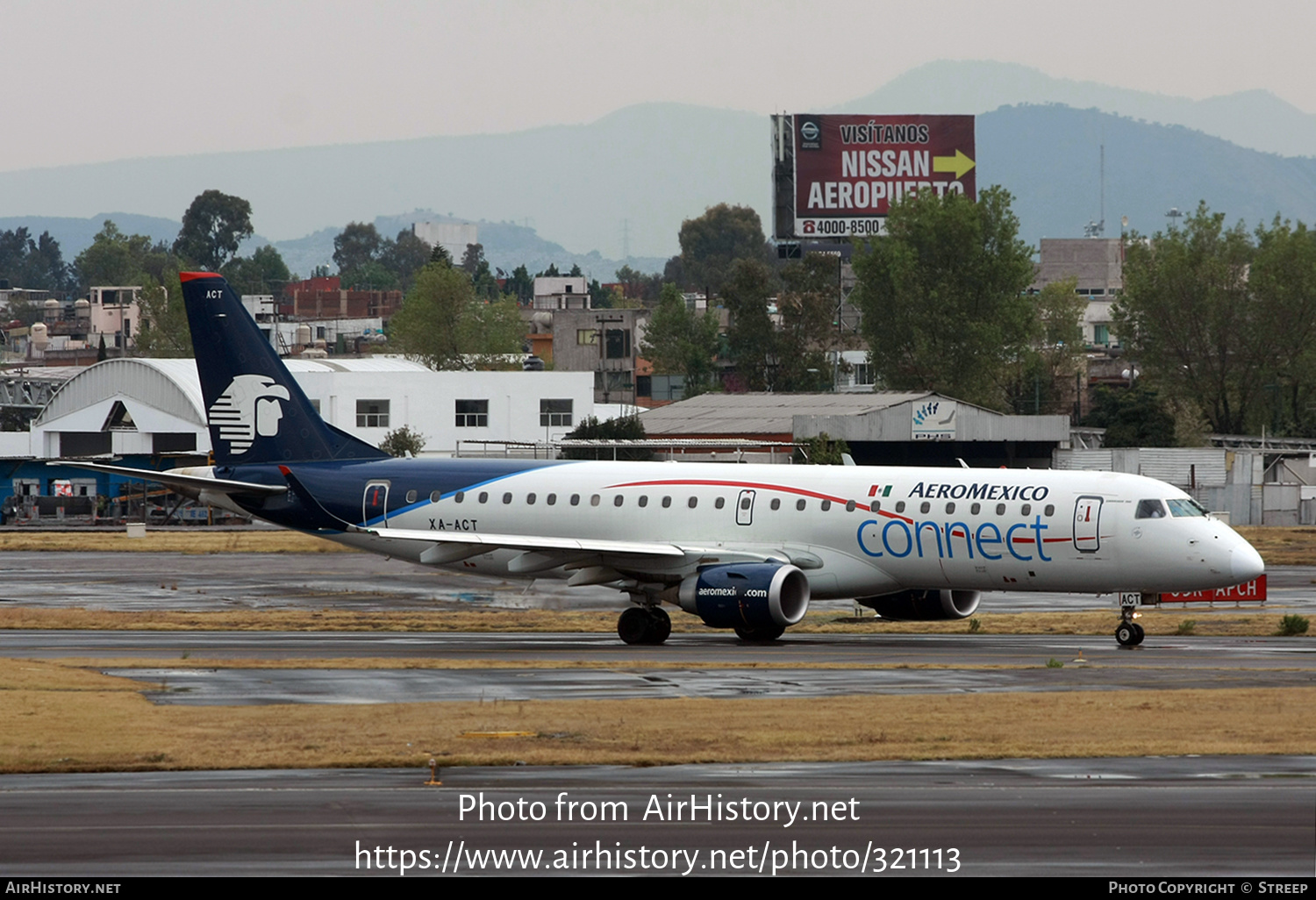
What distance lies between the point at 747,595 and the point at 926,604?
501cm

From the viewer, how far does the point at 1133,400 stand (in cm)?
11138

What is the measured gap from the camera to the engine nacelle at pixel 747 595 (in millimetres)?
36531

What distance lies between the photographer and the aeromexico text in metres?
36.8

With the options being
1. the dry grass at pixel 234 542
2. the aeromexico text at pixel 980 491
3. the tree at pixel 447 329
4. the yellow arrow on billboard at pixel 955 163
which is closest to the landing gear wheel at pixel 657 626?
the aeromexico text at pixel 980 491

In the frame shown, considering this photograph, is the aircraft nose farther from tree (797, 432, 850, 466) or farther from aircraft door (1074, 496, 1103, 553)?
tree (797, 432, 850, 466)

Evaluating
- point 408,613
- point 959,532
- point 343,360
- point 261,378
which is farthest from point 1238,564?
point 343,360

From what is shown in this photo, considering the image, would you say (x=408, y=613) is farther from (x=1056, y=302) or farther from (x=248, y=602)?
(x=1056, y=302)

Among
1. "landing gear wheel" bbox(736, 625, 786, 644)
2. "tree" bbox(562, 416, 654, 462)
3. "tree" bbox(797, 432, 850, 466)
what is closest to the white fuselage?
"landing gear wheel" bbox(736, 625, 786, 644)

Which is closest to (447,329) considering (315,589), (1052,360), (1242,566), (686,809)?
(1052,360)

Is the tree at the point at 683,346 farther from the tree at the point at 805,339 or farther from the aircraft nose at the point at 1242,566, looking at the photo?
the aircraft nose at the point at 1242,566

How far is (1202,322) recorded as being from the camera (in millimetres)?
113750

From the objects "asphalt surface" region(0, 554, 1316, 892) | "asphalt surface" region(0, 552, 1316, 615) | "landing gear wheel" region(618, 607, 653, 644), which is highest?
"asphalt surface" region(0, 554, 1316, 892)

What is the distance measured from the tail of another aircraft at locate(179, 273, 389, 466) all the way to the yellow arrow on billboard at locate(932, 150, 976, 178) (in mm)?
113716

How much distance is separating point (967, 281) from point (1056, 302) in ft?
149
